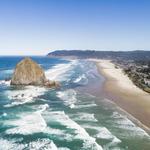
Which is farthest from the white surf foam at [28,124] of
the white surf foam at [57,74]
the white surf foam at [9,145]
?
the white surf foam at [57,74]

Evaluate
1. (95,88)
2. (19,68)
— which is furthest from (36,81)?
(95,88)

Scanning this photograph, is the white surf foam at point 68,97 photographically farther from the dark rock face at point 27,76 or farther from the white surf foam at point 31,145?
the white surf foam at point 31,145

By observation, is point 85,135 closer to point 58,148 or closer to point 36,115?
point 58,148

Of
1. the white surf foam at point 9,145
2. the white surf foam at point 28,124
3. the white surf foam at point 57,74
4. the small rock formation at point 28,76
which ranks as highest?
the small rock formation at point 28,76

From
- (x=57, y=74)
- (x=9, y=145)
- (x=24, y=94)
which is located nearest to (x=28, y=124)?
(x=9, y=145)

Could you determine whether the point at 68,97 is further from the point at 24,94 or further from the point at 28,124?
the point at 28,124

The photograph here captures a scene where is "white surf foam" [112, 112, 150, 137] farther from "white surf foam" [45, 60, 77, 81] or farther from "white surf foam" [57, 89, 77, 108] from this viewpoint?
"white surf foam" [45, 60, 77, 81]
